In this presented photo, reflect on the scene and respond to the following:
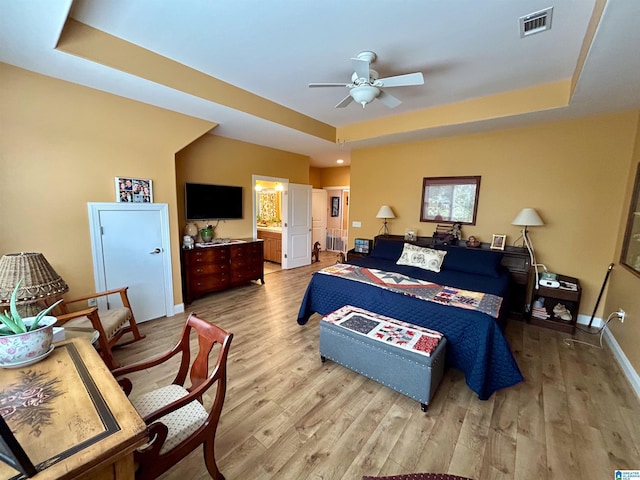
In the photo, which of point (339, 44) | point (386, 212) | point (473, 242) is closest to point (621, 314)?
point (473, 242)

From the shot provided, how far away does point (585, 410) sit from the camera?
1.98 meters

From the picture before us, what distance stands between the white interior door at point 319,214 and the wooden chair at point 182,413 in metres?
6.12

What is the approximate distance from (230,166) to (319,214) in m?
3.52

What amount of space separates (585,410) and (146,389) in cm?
335

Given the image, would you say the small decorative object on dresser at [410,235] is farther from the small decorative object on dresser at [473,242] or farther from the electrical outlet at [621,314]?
the electrical outlet at [621,314]

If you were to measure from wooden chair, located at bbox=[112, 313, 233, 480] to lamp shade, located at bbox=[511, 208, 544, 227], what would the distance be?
3.74 metres

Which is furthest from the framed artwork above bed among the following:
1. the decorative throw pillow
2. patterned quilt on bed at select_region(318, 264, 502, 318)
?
patterned quilt on bed at select_region(318, 264, 502, 318)

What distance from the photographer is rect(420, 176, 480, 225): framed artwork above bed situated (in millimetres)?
4094

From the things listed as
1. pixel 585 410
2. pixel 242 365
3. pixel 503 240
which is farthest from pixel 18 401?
pixel 503 240

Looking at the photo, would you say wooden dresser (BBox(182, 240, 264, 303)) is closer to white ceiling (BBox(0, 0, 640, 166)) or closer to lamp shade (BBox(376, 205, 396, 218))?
white ceiling (BBox(0, 0, 640, 166))

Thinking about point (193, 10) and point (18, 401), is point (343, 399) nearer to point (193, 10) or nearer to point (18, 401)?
point (18, 401)

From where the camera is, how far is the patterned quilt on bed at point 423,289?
237 cm

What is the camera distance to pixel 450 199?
427 cm

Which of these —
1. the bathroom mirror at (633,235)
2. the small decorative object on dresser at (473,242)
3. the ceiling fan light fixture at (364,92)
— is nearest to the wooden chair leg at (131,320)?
the ceiling fan light fixture at (364,92)
